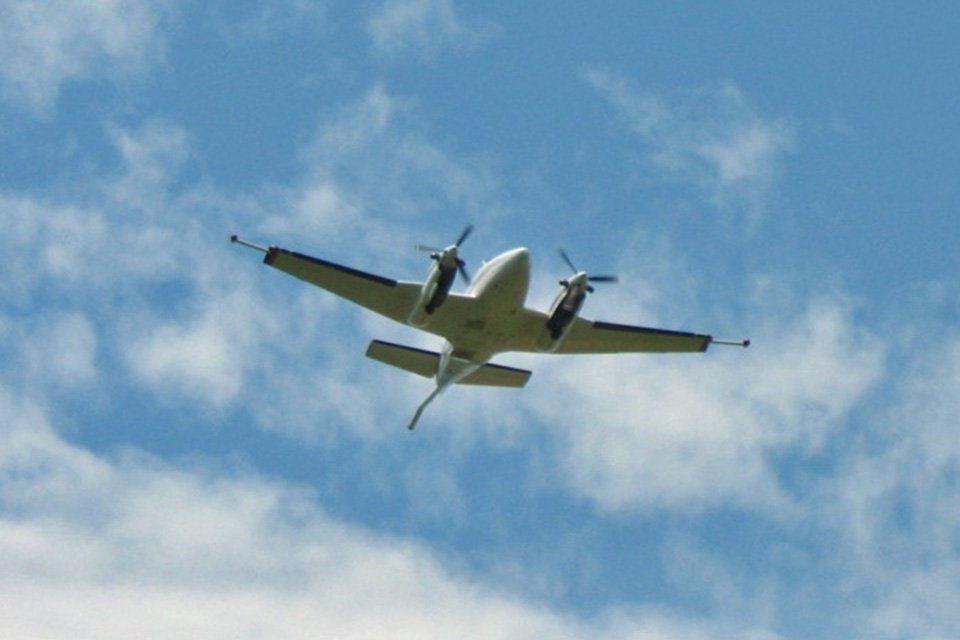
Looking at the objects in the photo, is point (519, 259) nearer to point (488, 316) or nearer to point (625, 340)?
point (488, 316)

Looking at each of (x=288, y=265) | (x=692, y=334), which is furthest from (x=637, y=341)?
(x=288, y=265)

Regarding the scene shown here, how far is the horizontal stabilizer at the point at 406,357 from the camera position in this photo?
44.6 metres

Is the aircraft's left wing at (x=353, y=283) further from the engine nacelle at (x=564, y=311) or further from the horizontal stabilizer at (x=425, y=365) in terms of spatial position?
the engine nacelle at (x=564, y=311)

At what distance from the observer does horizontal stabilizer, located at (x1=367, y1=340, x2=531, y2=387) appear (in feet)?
146

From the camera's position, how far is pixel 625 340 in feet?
146

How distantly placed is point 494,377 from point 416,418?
2.93m

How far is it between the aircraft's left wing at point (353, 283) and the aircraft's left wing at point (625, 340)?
17.1 feet

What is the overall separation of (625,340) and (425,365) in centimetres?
623

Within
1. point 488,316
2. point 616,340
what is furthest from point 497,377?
point 488,316

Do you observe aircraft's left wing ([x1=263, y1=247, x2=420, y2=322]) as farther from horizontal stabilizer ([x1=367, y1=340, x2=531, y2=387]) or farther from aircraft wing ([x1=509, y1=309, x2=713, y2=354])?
aircraft wing ([x1=509, y1=309, x2=713, y2=354])

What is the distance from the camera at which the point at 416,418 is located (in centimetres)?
4431

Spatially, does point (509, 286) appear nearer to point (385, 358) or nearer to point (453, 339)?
point (453, 339)

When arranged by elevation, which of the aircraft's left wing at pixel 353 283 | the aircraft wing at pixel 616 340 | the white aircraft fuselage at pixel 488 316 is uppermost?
the aircraft wing at pixel 616 340

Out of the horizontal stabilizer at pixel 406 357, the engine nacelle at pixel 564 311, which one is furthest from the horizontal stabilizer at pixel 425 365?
the engine nacelle at pixel 564 311
